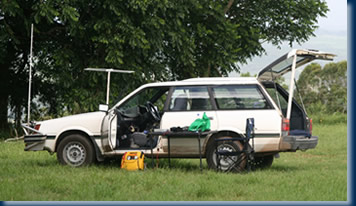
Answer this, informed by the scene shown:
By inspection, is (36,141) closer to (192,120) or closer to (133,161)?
(133,161)

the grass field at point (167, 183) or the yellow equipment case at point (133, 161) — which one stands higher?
the yellow equipment case at point (133, 161)

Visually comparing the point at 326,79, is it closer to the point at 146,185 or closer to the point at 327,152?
the point at 327,152

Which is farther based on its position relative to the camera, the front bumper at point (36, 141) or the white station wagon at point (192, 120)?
the front bumper at point (36, 141)

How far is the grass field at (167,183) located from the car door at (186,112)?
1.39 feet

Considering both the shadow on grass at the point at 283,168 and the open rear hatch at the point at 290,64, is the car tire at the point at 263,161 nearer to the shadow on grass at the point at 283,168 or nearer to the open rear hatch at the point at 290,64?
the shadow on grass at the point at 283,168

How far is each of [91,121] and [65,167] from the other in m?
0.99

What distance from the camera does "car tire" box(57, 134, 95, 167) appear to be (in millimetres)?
12789

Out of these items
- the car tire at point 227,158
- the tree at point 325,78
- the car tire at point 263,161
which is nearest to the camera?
the car tire at point 227,158

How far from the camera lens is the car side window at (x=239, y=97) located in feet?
40.0

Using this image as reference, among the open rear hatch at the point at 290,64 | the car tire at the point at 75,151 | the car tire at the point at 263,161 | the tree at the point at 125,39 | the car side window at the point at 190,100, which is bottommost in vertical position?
the car tire at the point at 263,161

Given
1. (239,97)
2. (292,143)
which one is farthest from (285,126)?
(239,97)

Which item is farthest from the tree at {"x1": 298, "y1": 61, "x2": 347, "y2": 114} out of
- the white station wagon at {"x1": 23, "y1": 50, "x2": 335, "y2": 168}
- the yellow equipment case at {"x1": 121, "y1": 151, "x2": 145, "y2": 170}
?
the yellow equipment case at {"x1": 121, "y1": 151, "x2": 145, "y2": 170}

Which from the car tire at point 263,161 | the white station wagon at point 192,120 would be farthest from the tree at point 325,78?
the white station wagon at point 192,120

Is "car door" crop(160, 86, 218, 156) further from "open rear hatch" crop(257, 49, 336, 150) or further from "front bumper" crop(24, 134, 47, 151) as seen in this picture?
"front bumper" crop(24, 134, 47, 151)
